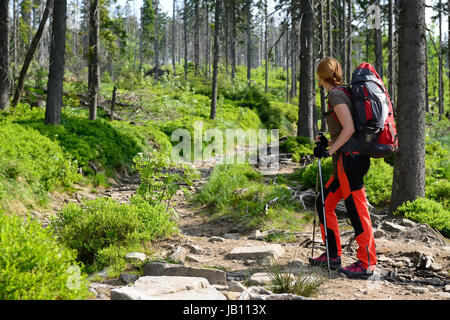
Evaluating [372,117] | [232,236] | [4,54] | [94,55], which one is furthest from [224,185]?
[4,54]

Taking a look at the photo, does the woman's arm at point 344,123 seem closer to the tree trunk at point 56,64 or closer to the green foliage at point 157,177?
the green foliage at point 157,177

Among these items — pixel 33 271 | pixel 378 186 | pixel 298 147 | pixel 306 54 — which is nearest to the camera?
pixel 33 271

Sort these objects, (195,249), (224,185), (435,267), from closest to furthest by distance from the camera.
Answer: (435,267) → (195,249) → (224,185)

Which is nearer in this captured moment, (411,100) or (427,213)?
(427,213)

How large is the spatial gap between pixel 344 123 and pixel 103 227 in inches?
126

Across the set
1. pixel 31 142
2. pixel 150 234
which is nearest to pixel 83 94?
pixel 31 142

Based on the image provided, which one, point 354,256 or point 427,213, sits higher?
point 427,213

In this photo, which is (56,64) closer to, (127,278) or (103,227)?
(103,227)

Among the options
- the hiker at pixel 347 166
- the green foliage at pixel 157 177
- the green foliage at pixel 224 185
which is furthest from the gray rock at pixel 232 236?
the hiker at pixel 347 166

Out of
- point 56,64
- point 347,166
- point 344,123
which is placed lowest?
point 347,166

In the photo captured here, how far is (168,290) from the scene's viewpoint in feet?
11.1

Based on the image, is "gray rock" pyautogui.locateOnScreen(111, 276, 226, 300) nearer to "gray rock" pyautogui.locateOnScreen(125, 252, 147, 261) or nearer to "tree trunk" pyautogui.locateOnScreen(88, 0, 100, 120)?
"gray rock" pyautogui.locateOnScreen(125, 252, 147, 261)
